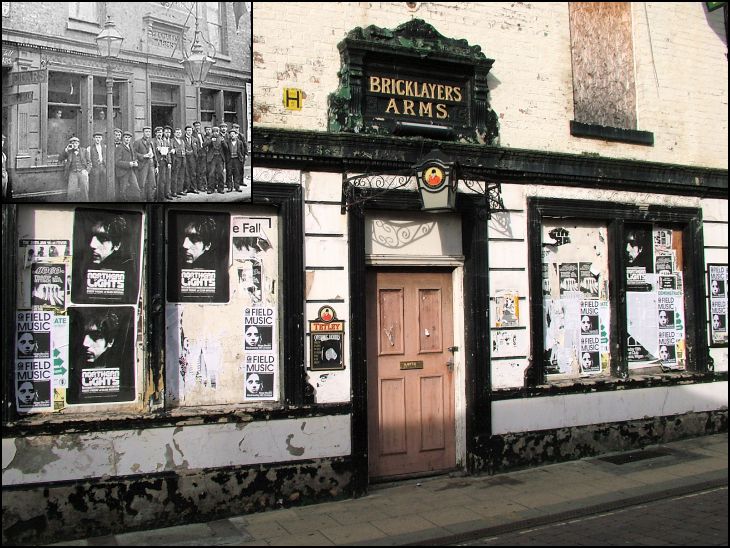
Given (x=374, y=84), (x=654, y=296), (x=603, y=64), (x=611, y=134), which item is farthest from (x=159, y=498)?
(x=603, y=64)

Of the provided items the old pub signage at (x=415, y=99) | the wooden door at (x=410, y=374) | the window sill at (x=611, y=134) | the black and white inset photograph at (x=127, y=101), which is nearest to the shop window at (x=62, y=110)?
the black and white inset photograph at (x=127, y=101)

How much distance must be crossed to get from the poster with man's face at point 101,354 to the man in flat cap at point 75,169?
1068mm

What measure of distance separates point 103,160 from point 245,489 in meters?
3.42

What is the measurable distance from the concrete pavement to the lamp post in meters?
3.30

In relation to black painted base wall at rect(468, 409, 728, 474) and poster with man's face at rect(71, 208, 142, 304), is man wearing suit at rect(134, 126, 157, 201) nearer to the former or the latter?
poster with man's face at rect(71, 208, 142, 304)

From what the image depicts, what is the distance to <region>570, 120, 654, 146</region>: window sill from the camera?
364 inches

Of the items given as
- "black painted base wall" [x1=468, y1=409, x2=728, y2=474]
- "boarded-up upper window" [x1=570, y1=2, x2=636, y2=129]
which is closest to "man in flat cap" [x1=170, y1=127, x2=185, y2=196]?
"black painted base wall" [x1=468, y1=409, x2=728, y2=474]

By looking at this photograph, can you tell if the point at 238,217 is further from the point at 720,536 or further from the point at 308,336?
the point at 720,536

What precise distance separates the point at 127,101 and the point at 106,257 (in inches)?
59.3

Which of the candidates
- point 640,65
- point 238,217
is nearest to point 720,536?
point 238,217

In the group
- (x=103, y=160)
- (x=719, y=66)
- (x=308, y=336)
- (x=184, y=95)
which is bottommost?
(x=308, y=336)

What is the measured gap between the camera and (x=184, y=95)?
7254 mm

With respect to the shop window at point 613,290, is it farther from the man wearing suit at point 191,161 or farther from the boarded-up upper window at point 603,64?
the man wearing suit at point 191,161

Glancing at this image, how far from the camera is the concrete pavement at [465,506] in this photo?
6449mm
